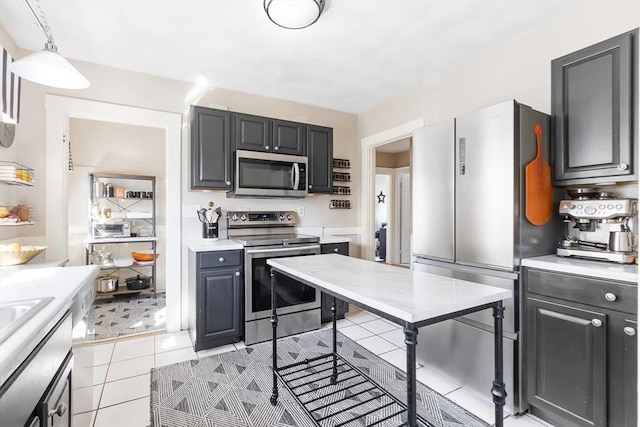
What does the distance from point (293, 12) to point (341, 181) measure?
231 cm

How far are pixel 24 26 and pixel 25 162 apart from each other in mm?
1004

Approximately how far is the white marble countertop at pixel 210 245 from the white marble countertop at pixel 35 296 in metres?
0.97

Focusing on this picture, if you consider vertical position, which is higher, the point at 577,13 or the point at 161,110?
the point at 577,13

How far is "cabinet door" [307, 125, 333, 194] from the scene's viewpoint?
3566 mm

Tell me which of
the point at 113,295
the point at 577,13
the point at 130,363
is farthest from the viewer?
the point at 113,295

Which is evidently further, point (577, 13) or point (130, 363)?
point (130, 363)

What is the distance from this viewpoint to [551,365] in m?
1.73

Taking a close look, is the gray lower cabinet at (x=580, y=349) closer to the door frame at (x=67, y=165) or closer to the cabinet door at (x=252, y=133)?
the cabinet door at (x=252, y=133)

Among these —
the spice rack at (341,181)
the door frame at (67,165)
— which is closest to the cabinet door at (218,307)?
the door frame at (67,165)

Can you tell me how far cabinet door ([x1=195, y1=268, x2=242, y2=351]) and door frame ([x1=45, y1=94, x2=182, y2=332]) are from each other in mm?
628

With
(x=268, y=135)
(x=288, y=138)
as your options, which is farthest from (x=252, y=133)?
(x=288, y=138)

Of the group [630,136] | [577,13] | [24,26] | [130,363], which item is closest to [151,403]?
[130,363]

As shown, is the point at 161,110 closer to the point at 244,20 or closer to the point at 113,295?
the point at 244,20

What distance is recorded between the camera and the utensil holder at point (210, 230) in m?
3.12
